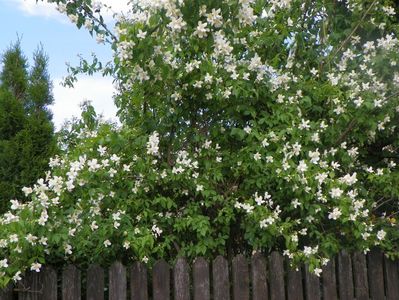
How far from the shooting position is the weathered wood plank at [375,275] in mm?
4262

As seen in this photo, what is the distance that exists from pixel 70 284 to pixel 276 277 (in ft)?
4.71

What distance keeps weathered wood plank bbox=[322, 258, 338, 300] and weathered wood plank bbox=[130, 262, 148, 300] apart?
1412 mm

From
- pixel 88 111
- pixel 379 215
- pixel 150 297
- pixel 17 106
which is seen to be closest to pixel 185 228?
pixel 150 297

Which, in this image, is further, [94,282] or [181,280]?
[181,280]

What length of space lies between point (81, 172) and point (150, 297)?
3.28ft

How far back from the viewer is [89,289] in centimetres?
338

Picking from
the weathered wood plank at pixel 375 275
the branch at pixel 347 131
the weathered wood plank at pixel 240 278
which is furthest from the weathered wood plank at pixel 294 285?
the branch at pixel 347 131

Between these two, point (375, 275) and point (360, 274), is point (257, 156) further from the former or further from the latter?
point (375, 275)

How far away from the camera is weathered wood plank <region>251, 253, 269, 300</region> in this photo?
3.72 metres

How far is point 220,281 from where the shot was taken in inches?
143

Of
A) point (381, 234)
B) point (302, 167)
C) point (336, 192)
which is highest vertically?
point (302, 167)

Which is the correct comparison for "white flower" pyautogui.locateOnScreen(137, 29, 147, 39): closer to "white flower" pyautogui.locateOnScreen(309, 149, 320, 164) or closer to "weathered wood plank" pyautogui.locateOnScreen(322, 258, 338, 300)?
"white flower" pyautogui.locateOnScreen(309, 149, 320, 164)

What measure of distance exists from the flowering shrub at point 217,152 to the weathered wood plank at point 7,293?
213mm

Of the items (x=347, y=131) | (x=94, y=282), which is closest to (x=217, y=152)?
(x=347, y=131)
